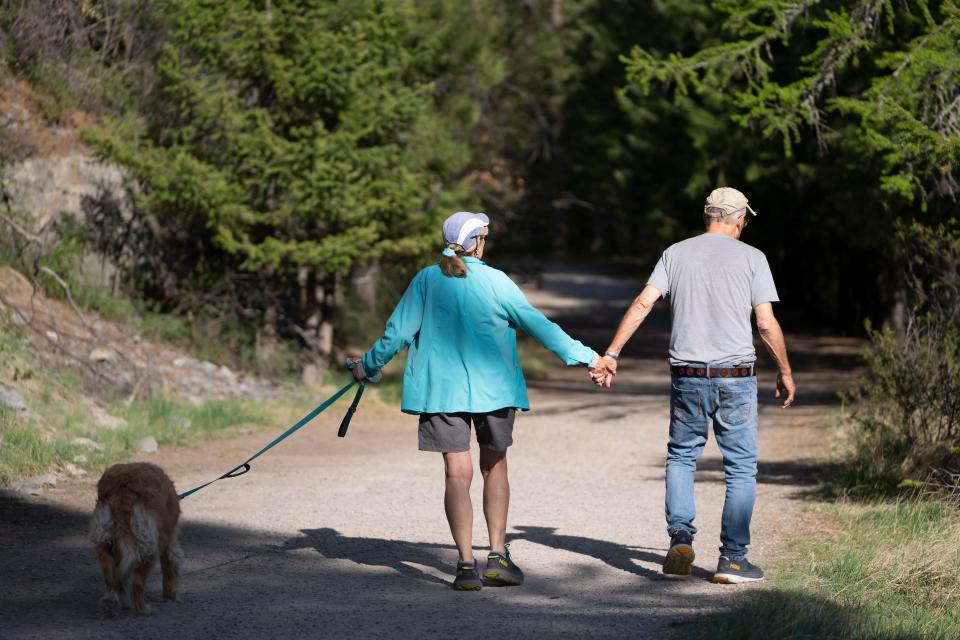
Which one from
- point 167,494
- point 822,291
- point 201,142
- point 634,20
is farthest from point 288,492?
point 822,291

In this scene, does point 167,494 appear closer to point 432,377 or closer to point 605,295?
point 432,377

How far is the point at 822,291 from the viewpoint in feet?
122

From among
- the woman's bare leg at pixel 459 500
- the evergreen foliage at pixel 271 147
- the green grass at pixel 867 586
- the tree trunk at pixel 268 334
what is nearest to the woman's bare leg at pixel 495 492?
the woman's bare leg at pixel 459 500

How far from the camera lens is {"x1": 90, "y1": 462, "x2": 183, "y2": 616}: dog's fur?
5969 mm

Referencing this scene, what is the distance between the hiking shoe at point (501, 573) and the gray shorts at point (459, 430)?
61 cm

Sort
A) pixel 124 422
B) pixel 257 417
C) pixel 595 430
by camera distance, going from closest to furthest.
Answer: pixel 124 422
pixel 257 417
pixel 595 430

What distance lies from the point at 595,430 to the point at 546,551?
7.26 m

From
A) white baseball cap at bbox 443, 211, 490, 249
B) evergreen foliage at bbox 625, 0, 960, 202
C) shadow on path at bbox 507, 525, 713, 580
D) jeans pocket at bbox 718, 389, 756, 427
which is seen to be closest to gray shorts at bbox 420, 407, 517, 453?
white baseball cap at bbox 443, 211, 490, 249

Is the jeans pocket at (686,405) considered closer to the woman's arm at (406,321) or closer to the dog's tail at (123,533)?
the woman's arm at (406,321)

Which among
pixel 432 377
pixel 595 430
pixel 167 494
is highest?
pixel 432 377

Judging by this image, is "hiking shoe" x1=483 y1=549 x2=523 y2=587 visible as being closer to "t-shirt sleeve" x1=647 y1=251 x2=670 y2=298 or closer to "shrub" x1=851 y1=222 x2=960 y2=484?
"t-shirt sleeve" x1=647 y1=251 x2=670 y2=298

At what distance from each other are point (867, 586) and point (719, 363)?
1.40m

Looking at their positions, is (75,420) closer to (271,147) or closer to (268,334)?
(271,147)

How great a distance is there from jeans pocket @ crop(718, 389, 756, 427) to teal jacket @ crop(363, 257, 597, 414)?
0.75 m
